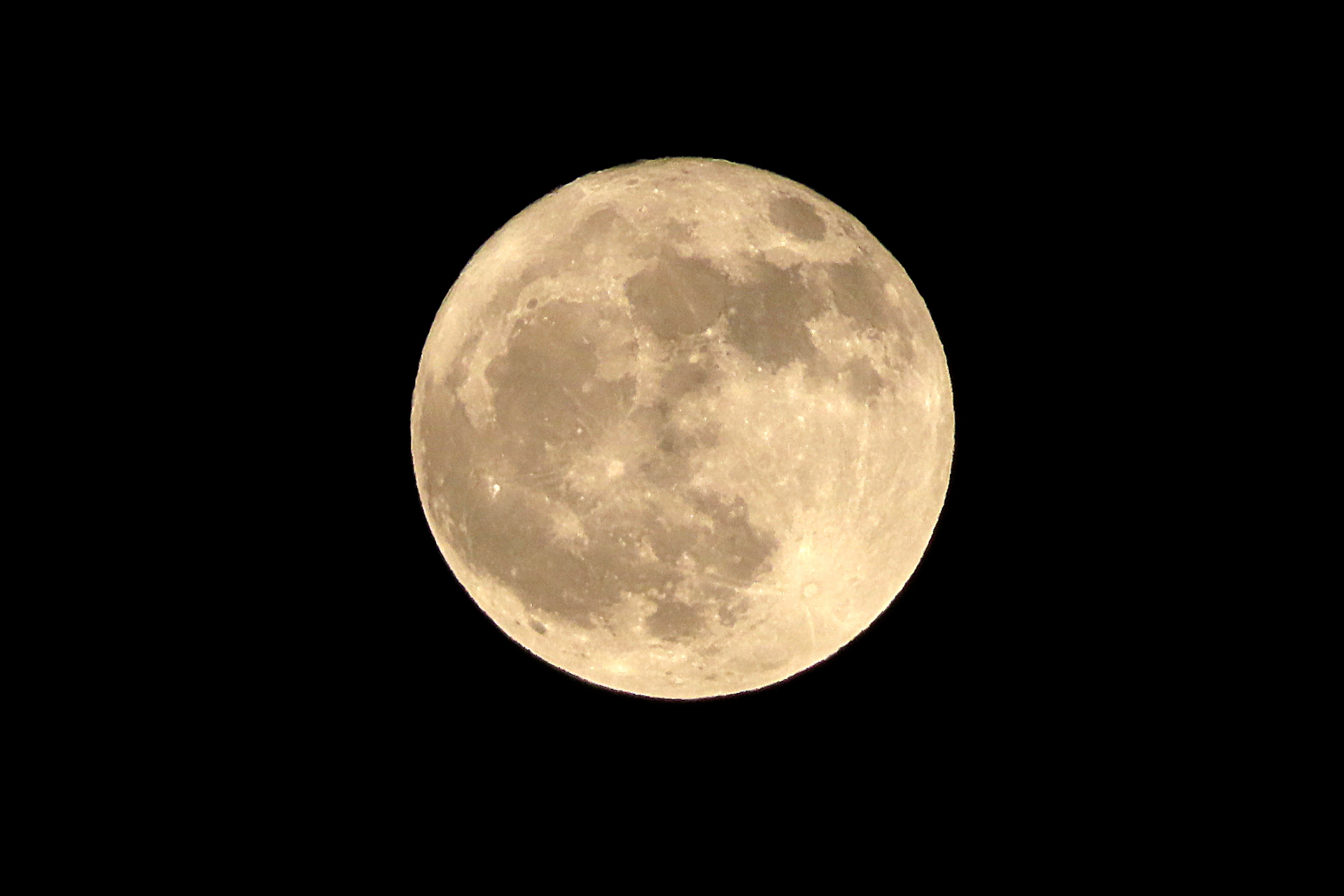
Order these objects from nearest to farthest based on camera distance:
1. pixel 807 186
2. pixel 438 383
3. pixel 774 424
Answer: pixel 774 424
pixel 438 383
pixel 807 186

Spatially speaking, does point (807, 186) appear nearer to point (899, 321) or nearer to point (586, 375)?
point (899, 321)

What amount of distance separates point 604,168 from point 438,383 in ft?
4.24

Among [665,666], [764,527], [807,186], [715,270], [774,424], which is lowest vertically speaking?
[665,666]

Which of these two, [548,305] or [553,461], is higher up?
[548,305]

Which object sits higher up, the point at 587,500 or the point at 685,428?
the point at 685,428

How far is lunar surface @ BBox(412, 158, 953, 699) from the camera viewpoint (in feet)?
11.2

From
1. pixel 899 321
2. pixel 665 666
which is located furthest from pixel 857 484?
pixel 665 666

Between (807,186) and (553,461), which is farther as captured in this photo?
(807,186)

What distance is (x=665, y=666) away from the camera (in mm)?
3900

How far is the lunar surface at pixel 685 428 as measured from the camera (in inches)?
135

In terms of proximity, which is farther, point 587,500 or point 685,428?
point 587,500

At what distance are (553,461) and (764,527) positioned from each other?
2.74 feet

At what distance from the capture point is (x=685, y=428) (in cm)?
338

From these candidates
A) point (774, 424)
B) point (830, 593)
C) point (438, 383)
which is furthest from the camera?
point (438, 383)
